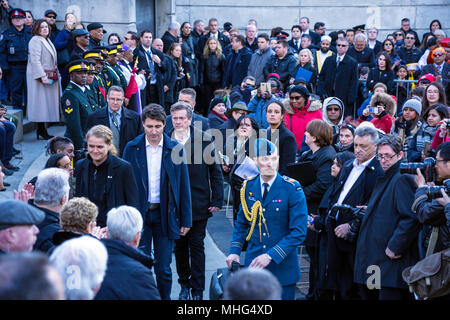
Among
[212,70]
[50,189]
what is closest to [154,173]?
[50,189]

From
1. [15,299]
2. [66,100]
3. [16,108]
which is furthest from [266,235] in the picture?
[16,108]

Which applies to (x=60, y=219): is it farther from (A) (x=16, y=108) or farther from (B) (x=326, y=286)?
(A) (x=16, y=108)

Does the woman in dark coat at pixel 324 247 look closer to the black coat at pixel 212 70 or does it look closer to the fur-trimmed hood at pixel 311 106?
the fur-trimmed hood at pixel 311 106

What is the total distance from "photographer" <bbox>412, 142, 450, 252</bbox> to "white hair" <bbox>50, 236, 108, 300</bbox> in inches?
97.6

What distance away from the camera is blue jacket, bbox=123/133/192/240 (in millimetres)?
5598

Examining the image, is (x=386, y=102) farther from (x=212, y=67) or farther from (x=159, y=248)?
(x=212, y=67)

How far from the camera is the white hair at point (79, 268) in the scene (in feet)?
10.1

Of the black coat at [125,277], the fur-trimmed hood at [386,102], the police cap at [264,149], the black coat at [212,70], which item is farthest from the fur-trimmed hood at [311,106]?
the black coat at [212,70]

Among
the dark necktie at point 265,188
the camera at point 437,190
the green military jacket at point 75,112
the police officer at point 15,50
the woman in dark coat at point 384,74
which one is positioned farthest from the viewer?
the woman in dark coat at point 384,74

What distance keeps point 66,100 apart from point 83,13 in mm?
6673

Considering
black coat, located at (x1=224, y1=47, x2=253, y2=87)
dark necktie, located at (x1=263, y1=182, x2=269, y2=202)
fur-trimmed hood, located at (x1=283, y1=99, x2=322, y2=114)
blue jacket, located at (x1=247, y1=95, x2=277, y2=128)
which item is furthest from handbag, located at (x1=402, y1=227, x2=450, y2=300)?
black coat, located at (x1=224, y1=47, x2=253, y2=87)

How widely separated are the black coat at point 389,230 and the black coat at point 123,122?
3.17m

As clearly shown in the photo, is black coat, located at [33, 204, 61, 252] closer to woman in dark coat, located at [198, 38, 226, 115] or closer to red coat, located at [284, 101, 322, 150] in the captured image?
red coat, located at [284, 101, 322, 150]

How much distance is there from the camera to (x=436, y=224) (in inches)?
178
